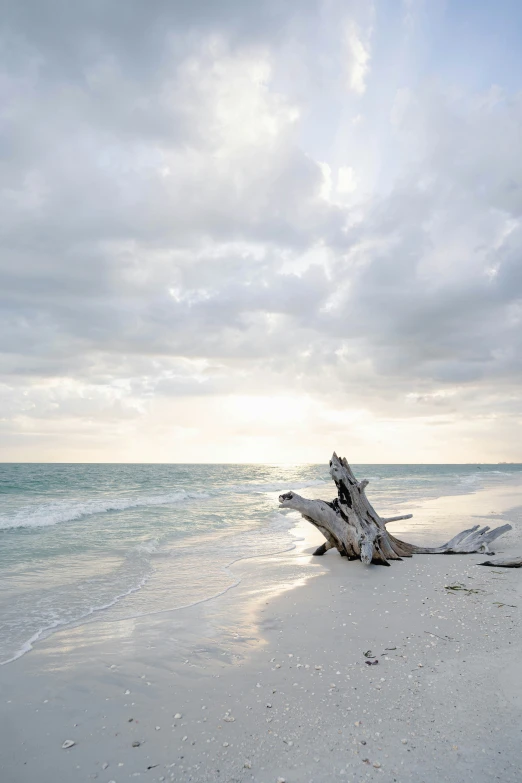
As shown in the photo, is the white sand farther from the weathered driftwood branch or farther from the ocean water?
the weathered driftwood branch

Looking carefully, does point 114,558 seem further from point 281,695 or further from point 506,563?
point 506,563

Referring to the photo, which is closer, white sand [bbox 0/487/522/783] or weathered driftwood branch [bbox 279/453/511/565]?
white sand [bbox 0/487/522/783]

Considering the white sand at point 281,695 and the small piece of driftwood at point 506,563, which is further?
the small piece of driftwood at point 506,563

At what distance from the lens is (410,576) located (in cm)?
909

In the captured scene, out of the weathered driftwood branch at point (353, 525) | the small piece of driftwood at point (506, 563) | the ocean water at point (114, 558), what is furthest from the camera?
the weathered driftwood branch at point (353, 525)

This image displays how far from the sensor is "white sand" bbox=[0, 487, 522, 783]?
3660 mm

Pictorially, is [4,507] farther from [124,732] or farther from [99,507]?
[124,732]

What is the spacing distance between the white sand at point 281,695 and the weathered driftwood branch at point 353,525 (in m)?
3.17

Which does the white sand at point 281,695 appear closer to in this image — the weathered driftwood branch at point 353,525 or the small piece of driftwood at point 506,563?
the small piece of driftwood at point 506,563

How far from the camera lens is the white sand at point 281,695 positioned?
3.66 meters

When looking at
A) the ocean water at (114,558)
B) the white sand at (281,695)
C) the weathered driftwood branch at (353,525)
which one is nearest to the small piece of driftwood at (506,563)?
the weathered driftwood branch at (353,525)

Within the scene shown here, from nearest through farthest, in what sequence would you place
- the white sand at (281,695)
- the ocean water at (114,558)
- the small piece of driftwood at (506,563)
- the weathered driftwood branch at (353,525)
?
1. the white sand at (281,695)
2. the ocean water at (114,558)
3. the small piece of driftwood at (506,563)
4. the weathered driftwood branch at (353,525)

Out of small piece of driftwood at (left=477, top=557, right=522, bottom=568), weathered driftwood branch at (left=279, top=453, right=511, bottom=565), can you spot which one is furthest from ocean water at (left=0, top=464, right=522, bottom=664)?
small piece of driftwood at (left=477, top=557, right=522, bottom=568)

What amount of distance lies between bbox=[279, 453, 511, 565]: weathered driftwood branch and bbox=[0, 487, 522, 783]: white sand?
317 centimetres
